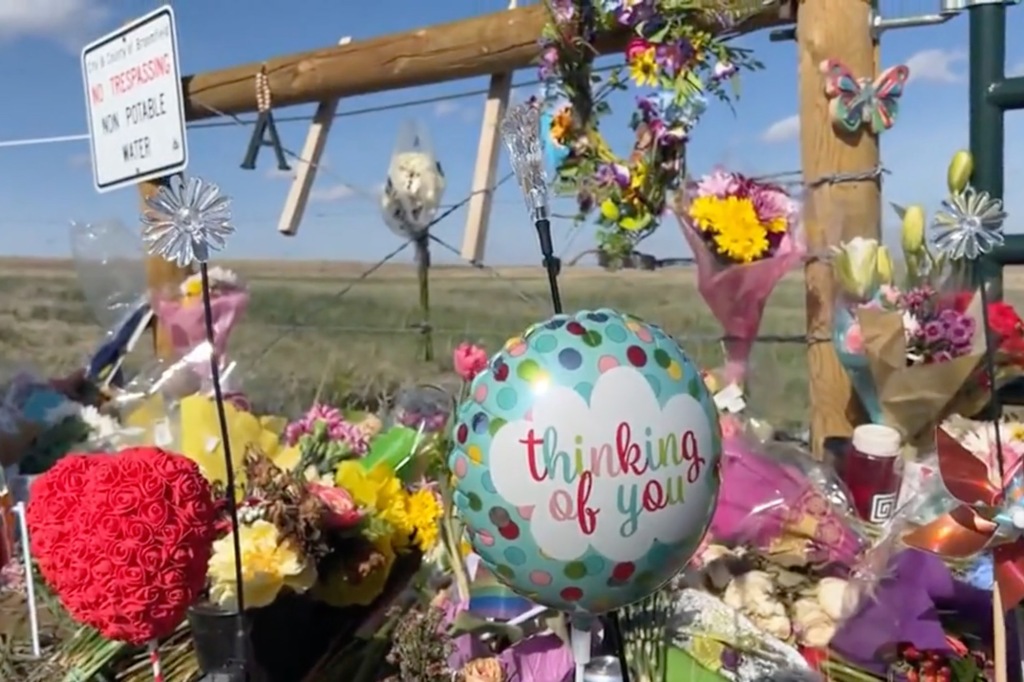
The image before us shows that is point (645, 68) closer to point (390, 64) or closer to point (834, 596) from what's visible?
point (390, 64)

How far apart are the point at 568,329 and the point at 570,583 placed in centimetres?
25

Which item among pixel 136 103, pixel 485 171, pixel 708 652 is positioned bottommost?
pixel 708 652

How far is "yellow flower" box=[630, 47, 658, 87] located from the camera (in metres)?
2.21

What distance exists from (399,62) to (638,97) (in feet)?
2.53

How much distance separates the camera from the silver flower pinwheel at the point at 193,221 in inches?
50.1

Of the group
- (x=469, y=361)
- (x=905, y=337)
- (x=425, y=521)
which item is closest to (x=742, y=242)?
(x=905, y=337)

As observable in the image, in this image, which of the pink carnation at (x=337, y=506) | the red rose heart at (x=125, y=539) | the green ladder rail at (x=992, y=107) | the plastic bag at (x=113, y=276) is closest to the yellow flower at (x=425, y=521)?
the pink carnation at (x=337, y=506)

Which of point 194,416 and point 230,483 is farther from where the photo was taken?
point 194,416

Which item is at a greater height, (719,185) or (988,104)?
(988,104)

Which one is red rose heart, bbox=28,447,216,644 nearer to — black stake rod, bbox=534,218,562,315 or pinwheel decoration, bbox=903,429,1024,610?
black stake rod, bbox=534,218,562,315

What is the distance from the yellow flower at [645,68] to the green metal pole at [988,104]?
1.87 ft

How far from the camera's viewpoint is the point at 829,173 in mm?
2070

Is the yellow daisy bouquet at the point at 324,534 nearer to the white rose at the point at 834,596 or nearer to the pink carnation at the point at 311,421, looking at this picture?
the pink carnation at the point at 311,421

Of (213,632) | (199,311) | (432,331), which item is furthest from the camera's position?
(432,331)
